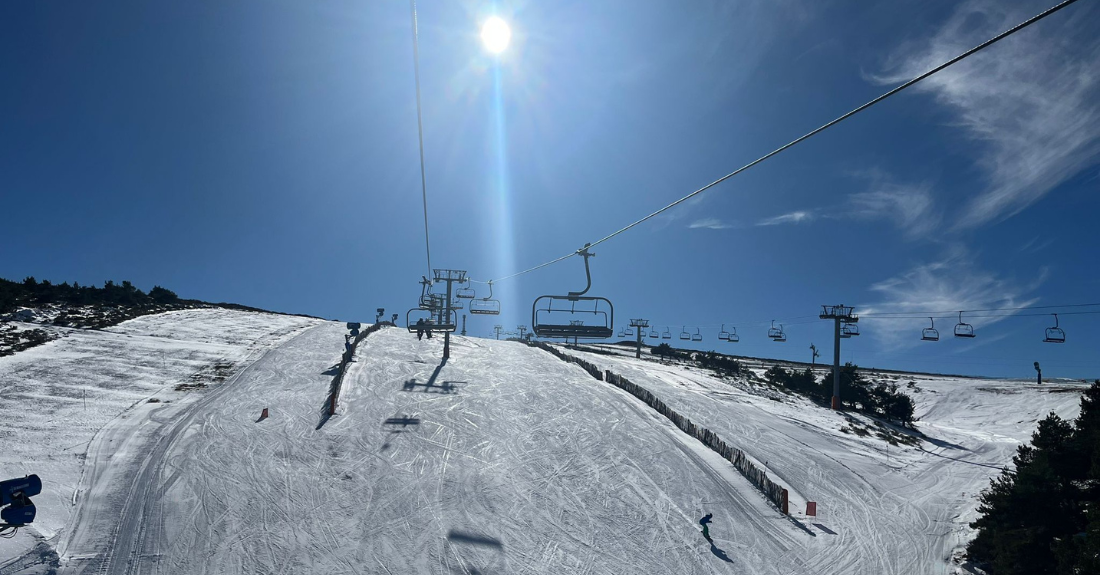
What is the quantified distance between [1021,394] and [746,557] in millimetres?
49491

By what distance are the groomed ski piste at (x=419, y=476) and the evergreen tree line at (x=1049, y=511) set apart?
1.94 m

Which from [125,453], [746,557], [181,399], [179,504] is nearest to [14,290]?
[181,399]

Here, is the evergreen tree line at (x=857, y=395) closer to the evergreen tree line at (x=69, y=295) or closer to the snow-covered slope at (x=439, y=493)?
the snow-covered slope at (x=439, y=493)

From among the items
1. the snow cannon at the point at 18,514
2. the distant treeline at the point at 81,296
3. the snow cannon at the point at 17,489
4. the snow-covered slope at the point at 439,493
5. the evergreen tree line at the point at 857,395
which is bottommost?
the evergreen tree line at the point at 857,395

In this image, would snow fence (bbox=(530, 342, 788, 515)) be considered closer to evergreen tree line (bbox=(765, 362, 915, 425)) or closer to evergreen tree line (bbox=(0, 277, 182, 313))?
evergreen tree line (bbox=(765, 362, 915, 425))

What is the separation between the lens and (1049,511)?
15.1 meters

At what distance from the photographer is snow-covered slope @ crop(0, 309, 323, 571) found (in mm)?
16016

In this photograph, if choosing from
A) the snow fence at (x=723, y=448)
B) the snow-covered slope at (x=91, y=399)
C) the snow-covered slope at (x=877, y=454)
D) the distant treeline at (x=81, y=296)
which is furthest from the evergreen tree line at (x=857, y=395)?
the distant treeline at (x=81, y=296)

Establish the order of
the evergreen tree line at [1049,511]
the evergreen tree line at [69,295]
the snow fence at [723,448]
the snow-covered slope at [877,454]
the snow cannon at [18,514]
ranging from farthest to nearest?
1. the evergreen tree line at [69,295]
2. the snow fence at [723,448]
3. the snow-covered slope at [877,454]
4. the evergreen tree line at [1049,511]
5. the snow cannon at [18,514]

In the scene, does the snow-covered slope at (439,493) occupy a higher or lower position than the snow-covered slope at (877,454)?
higher

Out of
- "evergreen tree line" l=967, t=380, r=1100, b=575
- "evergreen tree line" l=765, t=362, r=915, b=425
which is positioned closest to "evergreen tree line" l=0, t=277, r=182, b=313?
"evergreen tree line" l=967, t=380, r=1100, b=575

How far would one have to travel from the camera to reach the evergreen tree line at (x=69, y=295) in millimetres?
41938

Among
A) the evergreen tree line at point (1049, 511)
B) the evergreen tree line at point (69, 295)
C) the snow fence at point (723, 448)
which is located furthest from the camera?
the evergreen tree line at point (69, 295)

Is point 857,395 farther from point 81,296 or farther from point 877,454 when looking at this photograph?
point 81,296
